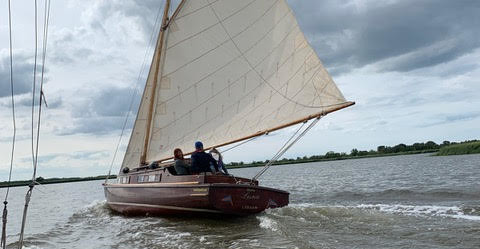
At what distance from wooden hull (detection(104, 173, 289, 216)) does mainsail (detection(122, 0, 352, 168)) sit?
2.25 metres

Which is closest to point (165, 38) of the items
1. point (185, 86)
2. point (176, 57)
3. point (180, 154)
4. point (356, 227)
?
point (176, 57)

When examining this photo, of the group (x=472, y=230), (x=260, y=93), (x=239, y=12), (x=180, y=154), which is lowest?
(x=472, y=230)

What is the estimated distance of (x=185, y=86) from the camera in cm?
1906

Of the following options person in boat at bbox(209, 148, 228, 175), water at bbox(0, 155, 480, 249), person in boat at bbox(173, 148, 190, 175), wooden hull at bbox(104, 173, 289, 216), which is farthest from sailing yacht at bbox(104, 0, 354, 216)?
water at bbox(0, 155, 480, 249)

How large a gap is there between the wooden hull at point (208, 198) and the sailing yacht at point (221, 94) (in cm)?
3

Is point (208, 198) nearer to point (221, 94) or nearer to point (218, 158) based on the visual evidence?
point (218, 158)

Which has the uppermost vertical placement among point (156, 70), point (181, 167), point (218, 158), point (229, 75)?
point (156, 70)

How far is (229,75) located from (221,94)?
80cm

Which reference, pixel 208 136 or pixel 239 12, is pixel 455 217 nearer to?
pixel 208 136

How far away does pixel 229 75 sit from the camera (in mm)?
18344

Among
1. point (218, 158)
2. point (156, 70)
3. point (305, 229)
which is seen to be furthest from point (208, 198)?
point (156, 70)

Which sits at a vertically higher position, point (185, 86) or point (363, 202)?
point (185, 86)

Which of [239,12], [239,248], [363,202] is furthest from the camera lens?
[363,202]

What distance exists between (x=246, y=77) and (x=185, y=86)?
2.61m
